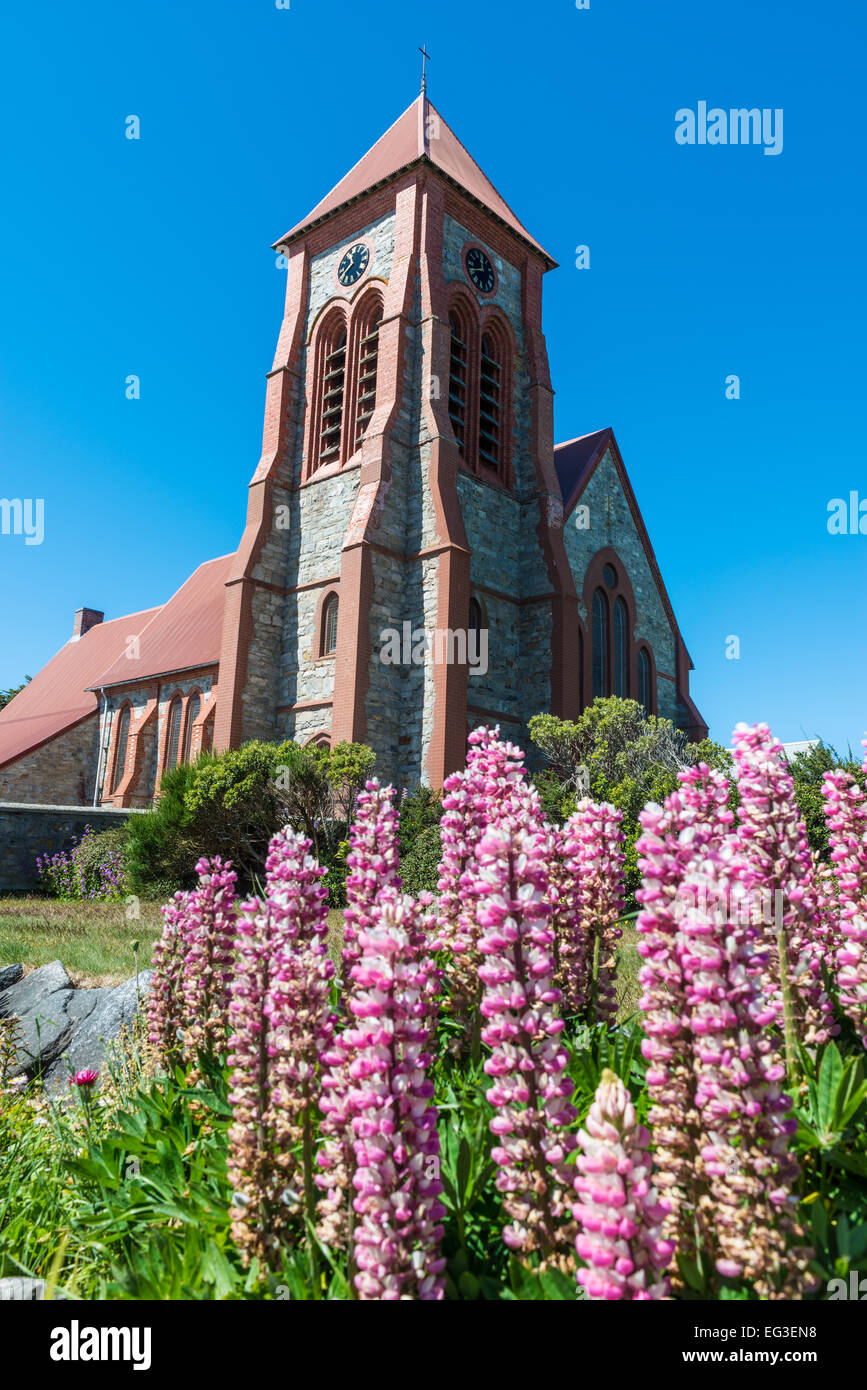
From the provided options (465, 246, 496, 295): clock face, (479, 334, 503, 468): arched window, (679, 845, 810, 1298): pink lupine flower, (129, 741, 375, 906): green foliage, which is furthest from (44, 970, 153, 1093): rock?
(465, 246, 496, 295): clock face

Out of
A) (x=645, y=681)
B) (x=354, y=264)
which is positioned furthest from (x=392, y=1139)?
(x=645, y=681)

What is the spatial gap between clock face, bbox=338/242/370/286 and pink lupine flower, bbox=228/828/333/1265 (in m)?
27.1

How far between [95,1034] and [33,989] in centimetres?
198

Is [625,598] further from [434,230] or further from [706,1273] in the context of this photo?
[706,1273]

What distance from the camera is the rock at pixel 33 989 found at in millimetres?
7734

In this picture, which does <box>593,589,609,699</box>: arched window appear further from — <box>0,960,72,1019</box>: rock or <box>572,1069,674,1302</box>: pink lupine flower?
<box>572,1069,674,1302</box>: pink lupine flower

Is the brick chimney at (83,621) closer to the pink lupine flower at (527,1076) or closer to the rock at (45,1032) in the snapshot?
the rock at (45,1032)

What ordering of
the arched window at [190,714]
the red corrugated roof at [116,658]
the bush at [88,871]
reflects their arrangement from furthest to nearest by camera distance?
the red corrugated roof at [116,658] < the arched window at [190,714] < the bush at [88,871]

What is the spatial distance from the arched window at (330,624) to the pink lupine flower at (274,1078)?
Result: 2050 cm

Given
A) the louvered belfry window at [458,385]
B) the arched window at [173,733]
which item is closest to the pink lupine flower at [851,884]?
the louvered belfry window at [458,385]

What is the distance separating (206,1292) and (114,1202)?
104 cm

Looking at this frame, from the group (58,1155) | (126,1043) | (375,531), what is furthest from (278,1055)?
(375,531)

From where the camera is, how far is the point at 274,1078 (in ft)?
7.85

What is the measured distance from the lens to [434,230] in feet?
77.8
